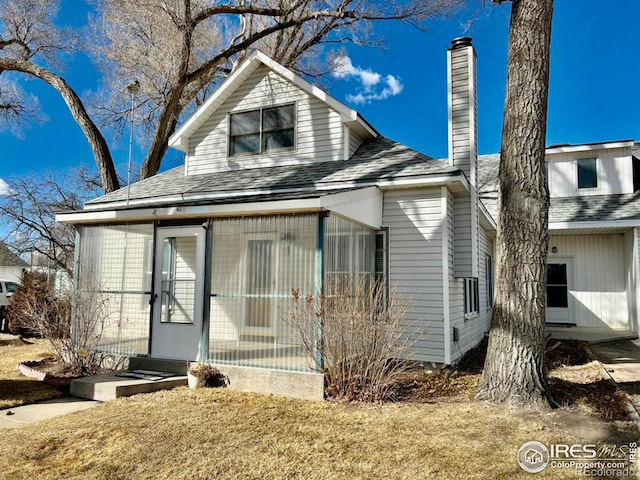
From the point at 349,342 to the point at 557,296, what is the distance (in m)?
11.0

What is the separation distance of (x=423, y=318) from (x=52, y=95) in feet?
59.2

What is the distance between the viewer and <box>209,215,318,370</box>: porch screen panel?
6324 millimetres

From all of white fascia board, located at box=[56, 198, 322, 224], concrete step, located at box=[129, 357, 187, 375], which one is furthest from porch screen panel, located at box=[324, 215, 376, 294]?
concrete step, located at box=[129, 357, 187, 375]

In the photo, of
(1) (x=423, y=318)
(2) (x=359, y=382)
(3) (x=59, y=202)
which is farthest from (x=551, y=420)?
(3) (x=59, y=202)

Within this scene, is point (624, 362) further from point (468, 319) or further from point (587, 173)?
point (587, 173)

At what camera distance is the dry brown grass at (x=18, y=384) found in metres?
6.04

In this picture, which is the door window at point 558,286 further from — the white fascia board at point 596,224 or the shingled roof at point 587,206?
the white fascia board at point 596,224

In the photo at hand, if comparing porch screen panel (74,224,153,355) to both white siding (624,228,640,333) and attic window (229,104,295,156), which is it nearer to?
attic window (229,104,295,156)

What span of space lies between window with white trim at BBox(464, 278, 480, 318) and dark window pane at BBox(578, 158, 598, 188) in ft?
24.4

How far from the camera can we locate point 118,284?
25.5ft

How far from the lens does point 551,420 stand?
5.07m

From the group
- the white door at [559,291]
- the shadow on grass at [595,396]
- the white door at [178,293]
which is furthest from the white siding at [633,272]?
the white door at [178,293]

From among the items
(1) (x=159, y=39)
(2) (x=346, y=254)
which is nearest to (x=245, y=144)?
(2) (x=346, y=254)

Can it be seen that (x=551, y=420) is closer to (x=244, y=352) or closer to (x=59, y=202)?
(x=244, y=352)
